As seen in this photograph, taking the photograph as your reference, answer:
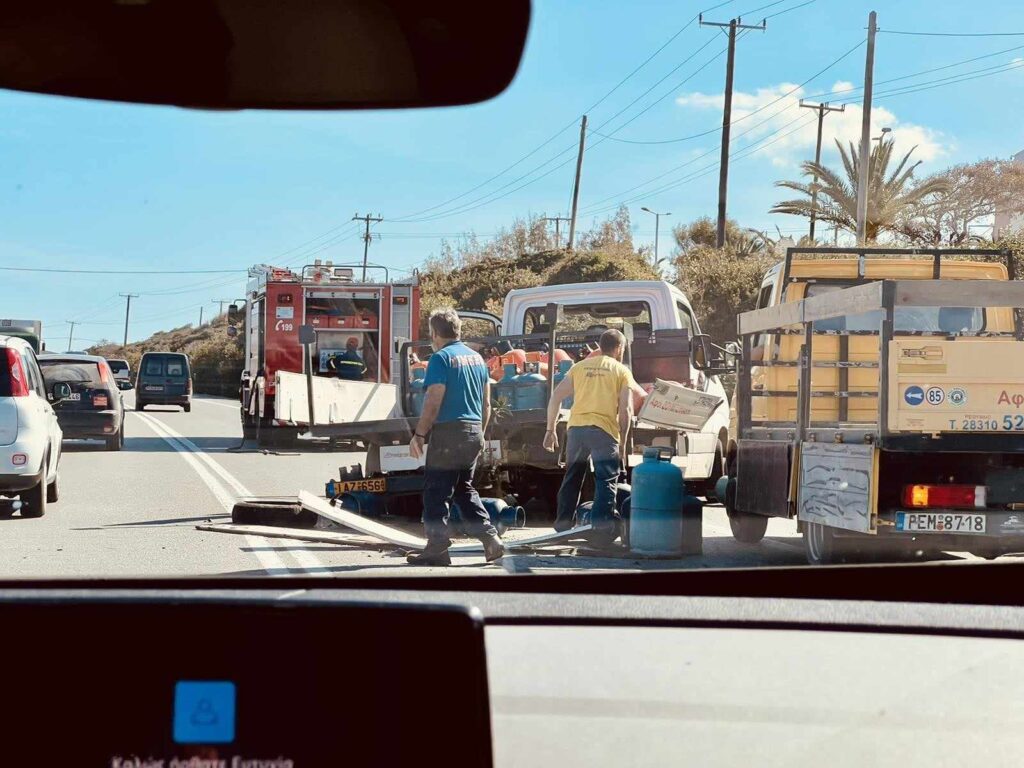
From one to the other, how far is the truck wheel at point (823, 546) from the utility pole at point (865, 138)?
570 mm

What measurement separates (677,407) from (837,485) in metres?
1.25

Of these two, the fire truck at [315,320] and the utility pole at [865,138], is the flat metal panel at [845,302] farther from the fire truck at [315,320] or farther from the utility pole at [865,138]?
the fire truck at [315,320]

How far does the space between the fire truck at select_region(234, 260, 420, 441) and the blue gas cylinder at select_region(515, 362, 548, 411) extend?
4.87 m

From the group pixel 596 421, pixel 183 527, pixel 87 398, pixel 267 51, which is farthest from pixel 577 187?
pixel 596 421

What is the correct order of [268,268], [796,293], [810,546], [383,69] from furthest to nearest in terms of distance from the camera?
[796,293] < [810,546] < [268,268] < [383,69]

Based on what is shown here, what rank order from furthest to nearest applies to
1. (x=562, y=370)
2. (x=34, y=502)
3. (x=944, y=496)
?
(x=562, y=370), (x=944, y=496), (x=34, y=502)

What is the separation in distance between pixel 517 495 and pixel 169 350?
353 centimetres

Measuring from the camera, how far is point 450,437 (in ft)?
19.4

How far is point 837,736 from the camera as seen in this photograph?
1501mm

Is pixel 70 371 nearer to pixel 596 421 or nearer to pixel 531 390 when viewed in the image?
pixel 596 421

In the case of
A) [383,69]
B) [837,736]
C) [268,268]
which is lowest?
[837,736]

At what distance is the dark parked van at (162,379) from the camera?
217cm

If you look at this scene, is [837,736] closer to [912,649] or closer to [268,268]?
[912,649]

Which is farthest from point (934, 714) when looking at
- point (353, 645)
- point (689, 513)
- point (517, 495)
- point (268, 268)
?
point (517, 495)
